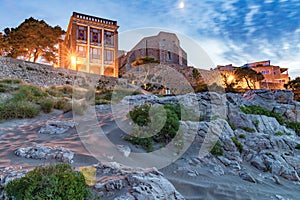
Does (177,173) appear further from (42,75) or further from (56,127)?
(42,75)

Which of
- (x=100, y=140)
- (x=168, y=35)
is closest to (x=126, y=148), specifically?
(x=100, y=140)

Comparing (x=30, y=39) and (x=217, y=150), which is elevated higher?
(x=30, y=39)

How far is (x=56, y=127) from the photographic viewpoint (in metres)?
6.27

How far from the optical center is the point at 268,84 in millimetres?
37625

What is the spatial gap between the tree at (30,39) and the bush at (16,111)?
19479mm

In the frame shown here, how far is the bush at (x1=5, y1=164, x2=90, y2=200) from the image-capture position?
7.89 feet

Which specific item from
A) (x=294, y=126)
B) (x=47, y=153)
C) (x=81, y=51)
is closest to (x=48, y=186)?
(x=47, y=153)

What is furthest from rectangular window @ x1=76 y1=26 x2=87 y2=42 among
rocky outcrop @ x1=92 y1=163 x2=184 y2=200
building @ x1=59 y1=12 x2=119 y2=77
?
rocky outcrop @ x1=92 y1=163 x2=184 y2=200

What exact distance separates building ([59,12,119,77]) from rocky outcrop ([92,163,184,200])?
25.1 metres

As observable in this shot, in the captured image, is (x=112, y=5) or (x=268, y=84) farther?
(x=268, y=84)

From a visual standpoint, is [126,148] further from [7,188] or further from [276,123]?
[276,123]

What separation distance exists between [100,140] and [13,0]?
11.9 meters

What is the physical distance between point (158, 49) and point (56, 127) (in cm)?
3405

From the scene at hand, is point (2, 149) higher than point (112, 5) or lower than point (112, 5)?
lower
